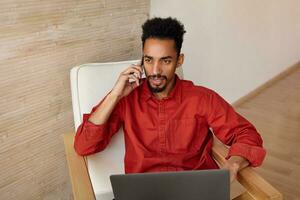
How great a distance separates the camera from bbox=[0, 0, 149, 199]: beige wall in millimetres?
1299

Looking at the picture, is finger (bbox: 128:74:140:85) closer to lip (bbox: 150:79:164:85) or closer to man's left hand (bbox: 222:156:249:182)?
lip (bbox: 150:79:164:85)

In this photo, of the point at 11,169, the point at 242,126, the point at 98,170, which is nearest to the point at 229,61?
the point at 242,126

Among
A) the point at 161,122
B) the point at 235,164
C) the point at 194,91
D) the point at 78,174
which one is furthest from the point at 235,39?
the point at 78,174

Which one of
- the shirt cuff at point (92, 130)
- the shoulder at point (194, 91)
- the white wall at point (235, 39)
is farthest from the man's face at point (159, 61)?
the white wall at point (235, 39)

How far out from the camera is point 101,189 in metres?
1.39

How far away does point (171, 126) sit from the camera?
137 centimetres

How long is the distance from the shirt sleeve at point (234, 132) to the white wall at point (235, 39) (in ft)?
2.29

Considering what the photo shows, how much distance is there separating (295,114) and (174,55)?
6.98 ft

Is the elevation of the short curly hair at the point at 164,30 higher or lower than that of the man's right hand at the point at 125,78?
higher

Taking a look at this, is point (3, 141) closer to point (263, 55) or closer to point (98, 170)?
point (98, 170)

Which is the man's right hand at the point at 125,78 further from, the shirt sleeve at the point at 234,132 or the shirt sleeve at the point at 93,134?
the shirt sleeve at the point at 234,132

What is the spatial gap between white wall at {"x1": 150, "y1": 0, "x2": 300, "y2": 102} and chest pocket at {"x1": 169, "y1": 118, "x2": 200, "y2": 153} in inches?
27.1

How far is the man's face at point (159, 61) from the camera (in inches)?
49.8

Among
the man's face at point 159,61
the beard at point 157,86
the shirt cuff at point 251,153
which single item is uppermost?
the man's face at point 159,61
